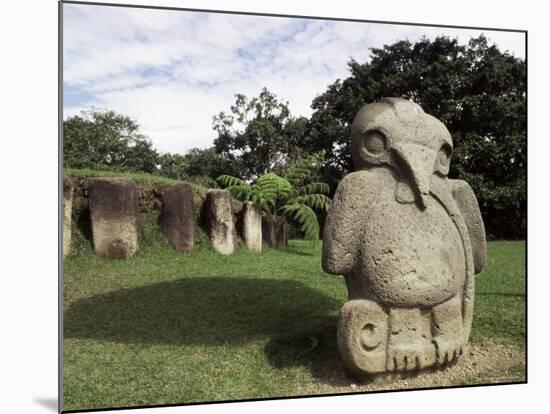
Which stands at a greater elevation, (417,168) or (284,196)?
(417,168)

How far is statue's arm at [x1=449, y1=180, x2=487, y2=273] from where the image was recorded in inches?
163

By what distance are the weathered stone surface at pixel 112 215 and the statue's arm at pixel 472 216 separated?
5059mm

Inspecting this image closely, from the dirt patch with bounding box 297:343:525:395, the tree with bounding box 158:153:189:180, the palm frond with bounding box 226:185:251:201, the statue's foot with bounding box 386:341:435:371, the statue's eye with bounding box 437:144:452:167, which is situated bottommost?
the dirt patch with bounding box 297:343:525:395

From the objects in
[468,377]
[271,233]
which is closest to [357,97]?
[271,233]

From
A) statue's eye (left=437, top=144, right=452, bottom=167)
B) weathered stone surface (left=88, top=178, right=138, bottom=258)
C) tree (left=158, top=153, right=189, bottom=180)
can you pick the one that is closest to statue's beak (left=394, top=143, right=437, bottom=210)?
statue's eye (left=437, top=144, right=452, bottom=167)

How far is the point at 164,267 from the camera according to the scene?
305 inches

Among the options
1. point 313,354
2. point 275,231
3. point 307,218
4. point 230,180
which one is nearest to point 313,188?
point 307,218

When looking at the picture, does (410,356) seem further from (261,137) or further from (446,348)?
(261,137)

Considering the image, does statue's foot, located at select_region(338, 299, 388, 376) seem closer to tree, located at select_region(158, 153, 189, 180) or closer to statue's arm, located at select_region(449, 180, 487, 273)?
statue's arm, located at select_region(449, 180, 487, 273)

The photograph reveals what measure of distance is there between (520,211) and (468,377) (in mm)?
6704

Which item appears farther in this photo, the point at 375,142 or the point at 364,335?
the point at 375,142

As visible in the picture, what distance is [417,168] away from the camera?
143 inches

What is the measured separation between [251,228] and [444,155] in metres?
6.33

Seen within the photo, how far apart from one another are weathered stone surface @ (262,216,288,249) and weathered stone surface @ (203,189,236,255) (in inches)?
79.8
